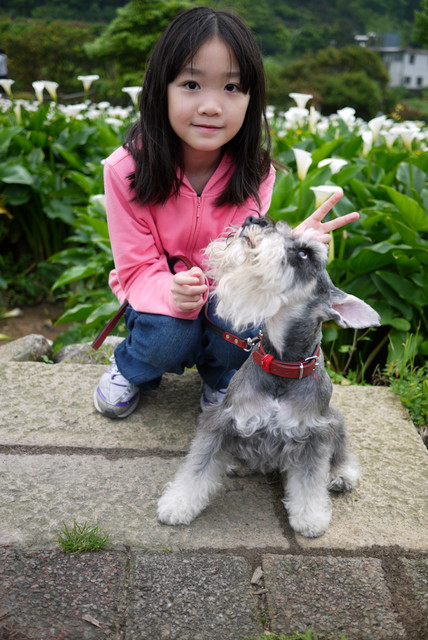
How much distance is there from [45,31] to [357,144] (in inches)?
971

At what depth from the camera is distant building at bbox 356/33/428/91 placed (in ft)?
155

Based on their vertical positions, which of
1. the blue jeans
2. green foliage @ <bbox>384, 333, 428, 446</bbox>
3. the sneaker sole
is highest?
the blue jeans

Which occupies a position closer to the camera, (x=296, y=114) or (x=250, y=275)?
(x=250, y=275)

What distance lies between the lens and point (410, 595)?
192 cm

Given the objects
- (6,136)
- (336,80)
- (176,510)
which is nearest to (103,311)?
(176,510)

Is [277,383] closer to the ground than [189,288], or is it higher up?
closer to the ground

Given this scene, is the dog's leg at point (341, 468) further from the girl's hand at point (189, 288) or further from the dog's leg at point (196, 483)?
the girl's hand at point (189, 288)

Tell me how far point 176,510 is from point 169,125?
157 centimetres

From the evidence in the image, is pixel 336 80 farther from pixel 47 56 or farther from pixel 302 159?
pixel 302 159

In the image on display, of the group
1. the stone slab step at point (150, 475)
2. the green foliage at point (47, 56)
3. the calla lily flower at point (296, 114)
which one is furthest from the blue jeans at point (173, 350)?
the green foliage at point (47, 56)

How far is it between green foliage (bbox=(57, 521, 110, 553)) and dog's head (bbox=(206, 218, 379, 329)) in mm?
864

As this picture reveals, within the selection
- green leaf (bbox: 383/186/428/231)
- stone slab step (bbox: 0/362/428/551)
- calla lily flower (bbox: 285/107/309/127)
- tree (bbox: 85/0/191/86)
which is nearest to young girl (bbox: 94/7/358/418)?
stone slab step (bbox: 0/362/428/551)

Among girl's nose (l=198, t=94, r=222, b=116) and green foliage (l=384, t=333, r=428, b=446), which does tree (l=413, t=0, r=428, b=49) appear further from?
girl's nose (l=198, t=94, r=222, b=116)

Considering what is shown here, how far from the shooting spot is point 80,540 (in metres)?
1.98
